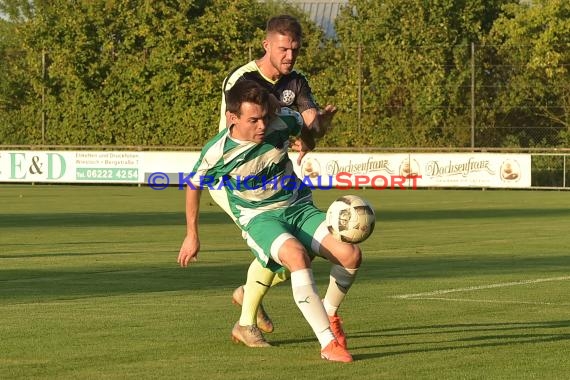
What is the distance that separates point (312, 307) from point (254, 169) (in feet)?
3.37

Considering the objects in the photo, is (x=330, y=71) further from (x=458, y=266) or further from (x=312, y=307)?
(x=312, y=307)

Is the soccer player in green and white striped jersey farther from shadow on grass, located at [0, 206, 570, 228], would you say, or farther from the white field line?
shadow on grass, located at [0, 206, 570, 228]

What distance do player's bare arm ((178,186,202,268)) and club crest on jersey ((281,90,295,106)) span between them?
1.17m

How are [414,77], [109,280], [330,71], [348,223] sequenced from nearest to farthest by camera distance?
1. [348,223]
2. [109,280]
3. [414,77]
4. [330,71]

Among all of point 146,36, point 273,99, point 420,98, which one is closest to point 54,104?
A: point 146,36

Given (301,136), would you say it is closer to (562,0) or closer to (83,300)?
(83,300)

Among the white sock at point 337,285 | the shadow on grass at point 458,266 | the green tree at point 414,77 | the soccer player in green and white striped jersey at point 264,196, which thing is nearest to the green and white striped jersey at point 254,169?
the soccer player in green and white striped jersey at point 264,196

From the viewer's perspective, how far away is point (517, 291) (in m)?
12.5

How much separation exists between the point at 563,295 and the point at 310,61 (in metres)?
37.2

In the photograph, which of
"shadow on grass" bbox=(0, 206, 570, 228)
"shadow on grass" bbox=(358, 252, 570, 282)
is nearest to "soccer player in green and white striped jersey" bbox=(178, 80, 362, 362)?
"shadow on grass" bbox=(358, 252, 570, 282)

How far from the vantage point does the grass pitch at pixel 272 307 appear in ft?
26.7

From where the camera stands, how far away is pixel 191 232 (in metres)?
8.78

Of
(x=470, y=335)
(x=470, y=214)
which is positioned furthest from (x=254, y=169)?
(x=470, y=214)

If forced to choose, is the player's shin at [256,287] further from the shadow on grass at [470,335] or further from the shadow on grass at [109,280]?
the shadow on grass at [109,280]
